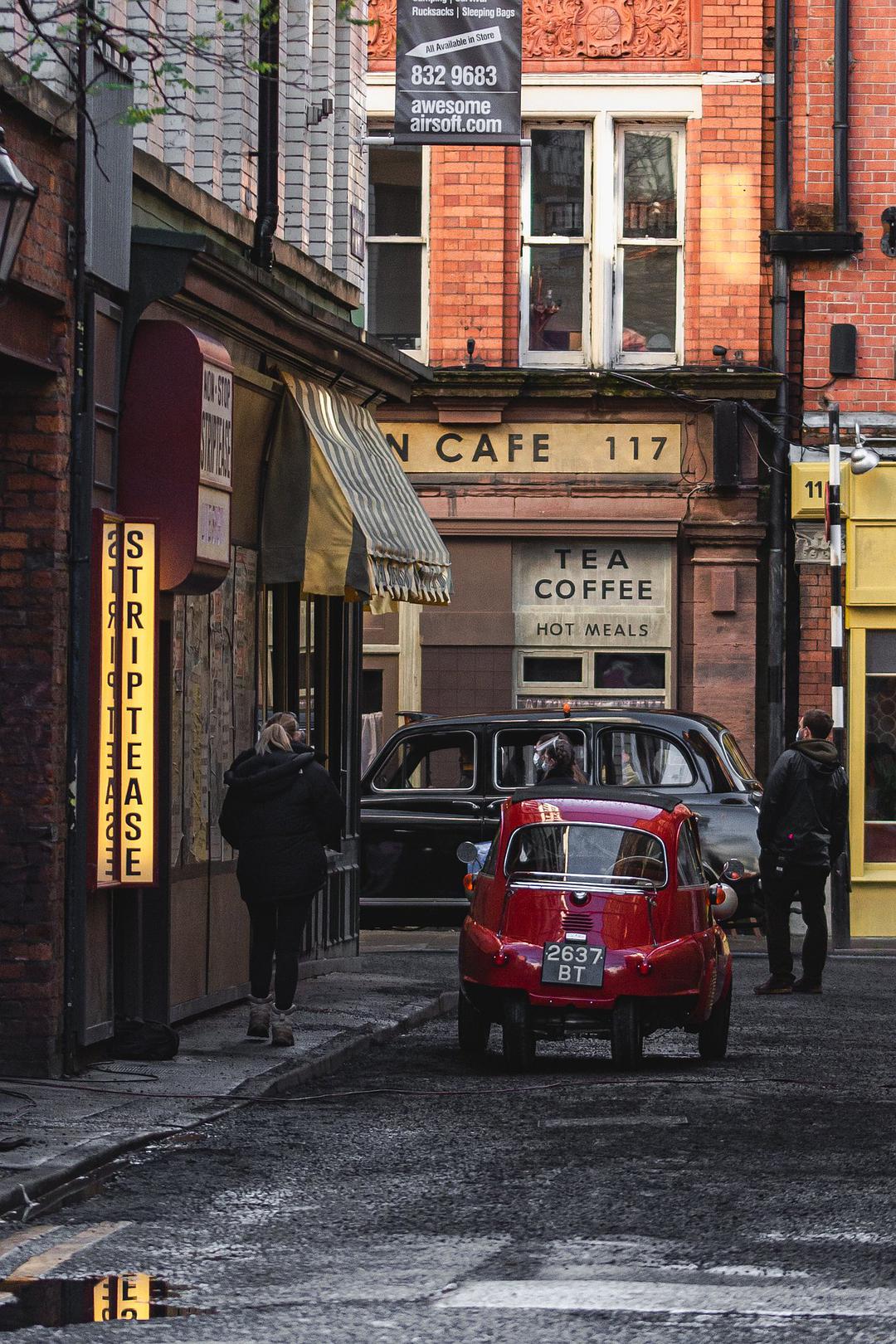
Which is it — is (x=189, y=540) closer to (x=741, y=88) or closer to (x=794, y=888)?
(x=794, y=888)

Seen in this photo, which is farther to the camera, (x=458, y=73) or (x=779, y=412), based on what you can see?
(x=779, y=412)

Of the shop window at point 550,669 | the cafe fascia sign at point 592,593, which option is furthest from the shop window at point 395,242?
the shop window at point 550,669

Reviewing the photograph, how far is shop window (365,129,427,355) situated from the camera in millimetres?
25375

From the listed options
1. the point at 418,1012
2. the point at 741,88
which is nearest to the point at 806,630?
the point at 741,88

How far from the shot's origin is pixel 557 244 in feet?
82.9

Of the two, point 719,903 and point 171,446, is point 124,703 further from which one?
point 719,903

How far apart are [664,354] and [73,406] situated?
13.7 metres

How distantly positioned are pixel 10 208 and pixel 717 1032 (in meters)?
5.97

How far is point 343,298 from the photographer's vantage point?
18391mm

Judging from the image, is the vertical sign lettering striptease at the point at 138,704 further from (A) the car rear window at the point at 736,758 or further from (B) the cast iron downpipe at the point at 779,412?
Answer: (B) the cast iron downpipe at the point at 779,412

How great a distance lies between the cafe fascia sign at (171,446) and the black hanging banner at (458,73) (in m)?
5.96

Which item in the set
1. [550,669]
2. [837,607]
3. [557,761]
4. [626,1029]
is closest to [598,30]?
[550,669]

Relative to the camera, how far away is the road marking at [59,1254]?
23.6ft

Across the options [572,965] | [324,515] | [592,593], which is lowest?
[572,965]
